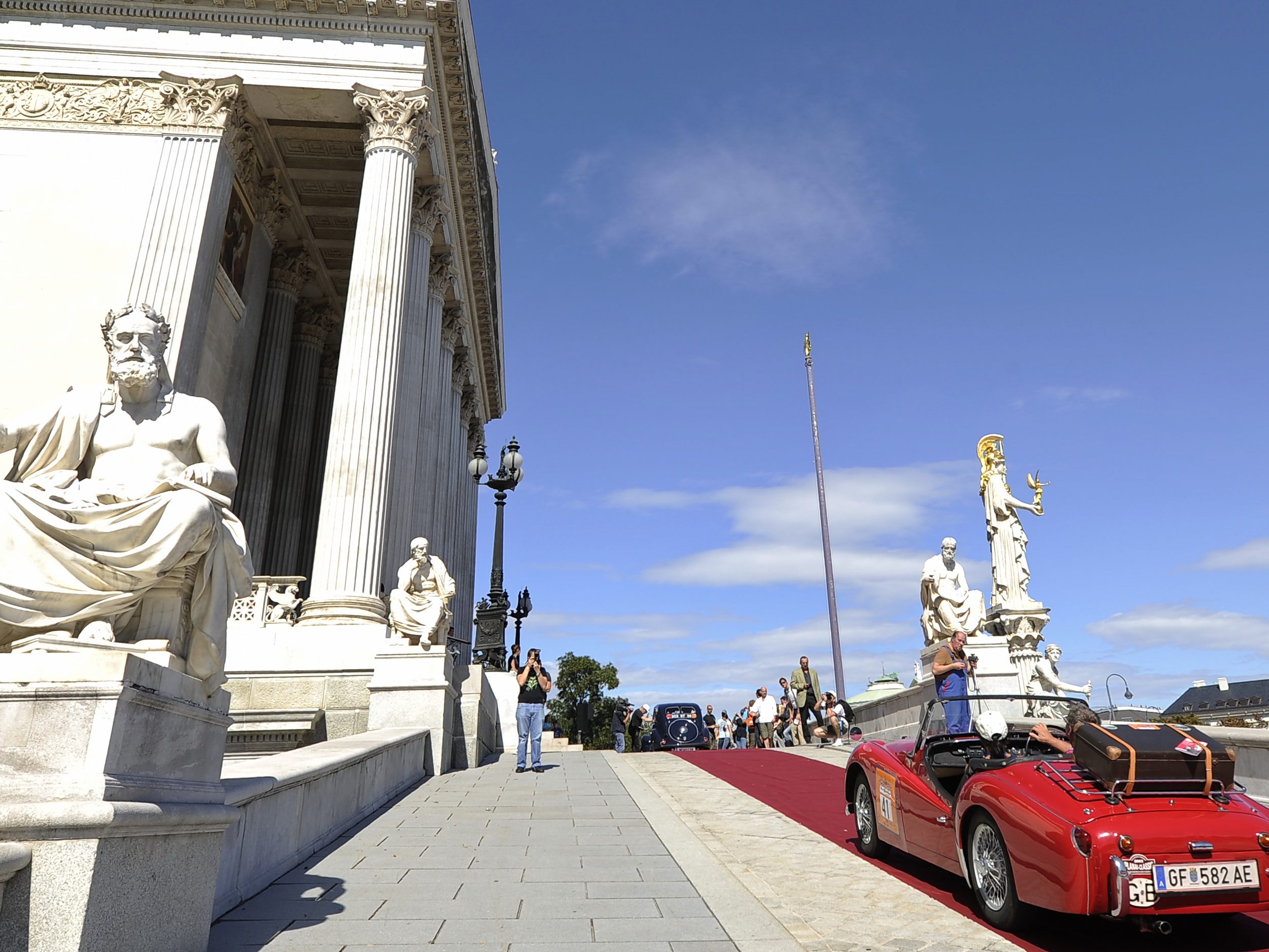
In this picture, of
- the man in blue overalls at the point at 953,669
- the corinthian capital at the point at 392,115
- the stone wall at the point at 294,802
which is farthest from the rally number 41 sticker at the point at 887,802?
the corinthian capital at the point at 392,115

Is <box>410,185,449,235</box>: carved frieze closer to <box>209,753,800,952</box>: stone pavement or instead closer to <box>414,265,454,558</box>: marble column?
<box>414,265,454,558</box>: marble column

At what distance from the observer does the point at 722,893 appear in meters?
5.84

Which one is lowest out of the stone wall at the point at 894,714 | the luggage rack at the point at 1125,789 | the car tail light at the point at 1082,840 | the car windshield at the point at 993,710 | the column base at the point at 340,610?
the car tail light at the point at 1082,840

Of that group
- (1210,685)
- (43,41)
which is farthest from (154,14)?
(1210,685)

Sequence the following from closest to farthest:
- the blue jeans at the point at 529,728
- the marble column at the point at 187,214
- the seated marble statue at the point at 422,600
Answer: the blue jeans at the point at 529,728 → the seated marble statue at the point at 422,600 → the marble column at the point at 187,214

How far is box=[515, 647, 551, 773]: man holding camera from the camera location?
1387 centimetres

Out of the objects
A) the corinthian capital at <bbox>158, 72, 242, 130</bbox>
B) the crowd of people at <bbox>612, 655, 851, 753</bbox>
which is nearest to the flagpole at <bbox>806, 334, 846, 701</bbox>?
the crowd of people at <bbox>612, 655, 851, 753</bbox>

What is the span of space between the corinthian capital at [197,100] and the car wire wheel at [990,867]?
19.7 metres

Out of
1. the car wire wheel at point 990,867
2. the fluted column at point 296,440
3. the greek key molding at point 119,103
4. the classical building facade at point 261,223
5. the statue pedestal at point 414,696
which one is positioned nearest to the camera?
the car wire wheel at point 990,867

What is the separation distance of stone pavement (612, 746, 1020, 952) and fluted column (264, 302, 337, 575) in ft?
61.6

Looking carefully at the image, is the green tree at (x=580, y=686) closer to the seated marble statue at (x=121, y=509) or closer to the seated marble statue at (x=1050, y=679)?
the seated marble statue at (x=1050, y=679)

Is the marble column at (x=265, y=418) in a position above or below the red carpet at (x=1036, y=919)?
above

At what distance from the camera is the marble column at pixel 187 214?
666 inches

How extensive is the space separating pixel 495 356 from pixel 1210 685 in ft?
251
